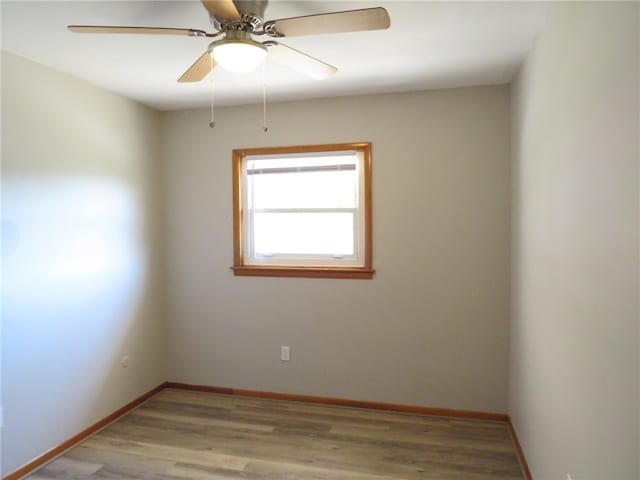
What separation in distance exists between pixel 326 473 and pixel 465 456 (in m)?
0.87

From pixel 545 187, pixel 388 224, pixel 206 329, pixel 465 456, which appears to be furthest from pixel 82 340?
pixel 545 187

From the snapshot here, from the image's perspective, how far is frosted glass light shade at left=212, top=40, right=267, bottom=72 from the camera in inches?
62.7

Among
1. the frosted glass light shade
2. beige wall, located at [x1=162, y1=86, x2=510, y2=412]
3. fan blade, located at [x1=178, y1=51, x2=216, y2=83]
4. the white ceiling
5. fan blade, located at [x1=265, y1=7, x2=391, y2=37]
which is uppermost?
the white ceiling

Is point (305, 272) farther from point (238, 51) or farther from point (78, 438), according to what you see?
point (238, 51)

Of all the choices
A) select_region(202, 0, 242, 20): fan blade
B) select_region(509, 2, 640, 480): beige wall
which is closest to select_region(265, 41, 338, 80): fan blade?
select_region(202, 0, 242, 20): fan blade

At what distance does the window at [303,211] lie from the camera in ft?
10.9

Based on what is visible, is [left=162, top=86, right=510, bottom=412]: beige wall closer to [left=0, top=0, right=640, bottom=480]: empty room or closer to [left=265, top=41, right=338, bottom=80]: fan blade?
[left=0, top=0, right=640, bottom=480]: empty room

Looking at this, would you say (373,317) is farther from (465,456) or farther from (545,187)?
(545,187)

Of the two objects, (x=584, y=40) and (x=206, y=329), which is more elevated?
(x=584, y=40)

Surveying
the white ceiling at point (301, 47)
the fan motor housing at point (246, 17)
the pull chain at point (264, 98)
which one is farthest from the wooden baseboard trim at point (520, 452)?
the fan motor housing at point (246, 17)

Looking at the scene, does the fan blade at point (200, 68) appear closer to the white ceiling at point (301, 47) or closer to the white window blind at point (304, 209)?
the white ceiling at point (301, 47)

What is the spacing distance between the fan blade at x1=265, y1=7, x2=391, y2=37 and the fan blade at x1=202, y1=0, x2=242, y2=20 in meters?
0.15

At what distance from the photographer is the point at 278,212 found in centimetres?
348

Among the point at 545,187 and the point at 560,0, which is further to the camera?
the point at 545,187
